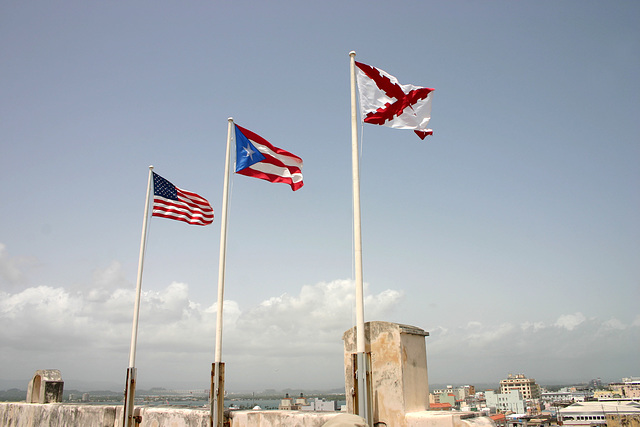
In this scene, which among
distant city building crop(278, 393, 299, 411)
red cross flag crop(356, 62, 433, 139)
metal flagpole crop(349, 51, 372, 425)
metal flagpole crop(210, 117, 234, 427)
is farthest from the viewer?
distant city building crop(278, 393, 299, 411)

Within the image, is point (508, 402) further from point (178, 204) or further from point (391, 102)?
point (391, 102)

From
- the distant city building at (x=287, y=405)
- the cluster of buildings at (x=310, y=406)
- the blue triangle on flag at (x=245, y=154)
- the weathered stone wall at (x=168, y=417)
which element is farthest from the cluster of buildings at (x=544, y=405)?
the blue triangle on flag at (x=245, y=154)

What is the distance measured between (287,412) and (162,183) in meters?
6.71

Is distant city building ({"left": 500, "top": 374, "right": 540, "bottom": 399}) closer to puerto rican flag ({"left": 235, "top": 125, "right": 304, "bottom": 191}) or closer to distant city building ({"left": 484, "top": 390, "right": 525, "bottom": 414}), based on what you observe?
distant city building ({"left": 484, "top": 390, "right": 525, "bottom": 414})

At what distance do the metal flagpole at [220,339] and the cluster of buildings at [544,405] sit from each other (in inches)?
373

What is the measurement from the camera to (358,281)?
235 inches

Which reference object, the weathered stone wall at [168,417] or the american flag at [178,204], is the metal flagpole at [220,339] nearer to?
the weathered stone wall at [168,417]

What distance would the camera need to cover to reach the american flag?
1064 cm

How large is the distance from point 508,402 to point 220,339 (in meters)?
120

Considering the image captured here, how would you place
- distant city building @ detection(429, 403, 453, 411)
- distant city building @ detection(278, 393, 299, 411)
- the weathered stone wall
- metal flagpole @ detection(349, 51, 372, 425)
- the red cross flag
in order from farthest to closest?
distant city building @ detection(278, 393, 299, 411) → the red cross flag → distant city building @ detection(429, 403, 453, 411) → metal flagpole @ detection(349, 51, 372, 425) → the weathered stone wall

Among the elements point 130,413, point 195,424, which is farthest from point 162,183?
point 195,424

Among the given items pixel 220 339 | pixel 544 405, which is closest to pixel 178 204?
pixel 220 339

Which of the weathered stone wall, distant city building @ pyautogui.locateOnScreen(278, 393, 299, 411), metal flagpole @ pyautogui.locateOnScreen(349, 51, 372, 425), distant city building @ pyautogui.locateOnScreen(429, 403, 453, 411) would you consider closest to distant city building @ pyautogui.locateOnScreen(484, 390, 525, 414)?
distant city building @ pyautogui.locateOnScreen(429, 403, 453, 411)

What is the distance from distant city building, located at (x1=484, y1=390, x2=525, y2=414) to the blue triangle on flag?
109779 millimetres
